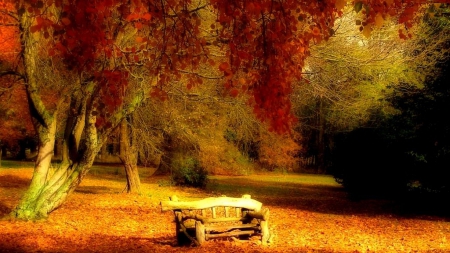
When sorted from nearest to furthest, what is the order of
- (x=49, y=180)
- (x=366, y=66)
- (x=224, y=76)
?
(x=49, y=180)
(x=224, y=76)
(x=366, y=66)

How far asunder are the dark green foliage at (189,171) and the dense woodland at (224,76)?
4.02 ft

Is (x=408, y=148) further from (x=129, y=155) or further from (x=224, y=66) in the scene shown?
(x=129, y=155)

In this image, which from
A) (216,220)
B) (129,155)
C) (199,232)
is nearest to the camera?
(199,232)

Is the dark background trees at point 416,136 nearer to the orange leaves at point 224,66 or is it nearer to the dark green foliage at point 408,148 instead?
the dark green foliage at point 408,148

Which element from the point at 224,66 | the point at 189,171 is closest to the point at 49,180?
the point at 224,66

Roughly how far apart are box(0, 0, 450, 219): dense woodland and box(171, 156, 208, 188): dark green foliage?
4.02ft

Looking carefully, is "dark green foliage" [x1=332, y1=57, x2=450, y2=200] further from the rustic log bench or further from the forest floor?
the rustic log bench

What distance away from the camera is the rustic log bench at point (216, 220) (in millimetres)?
9797

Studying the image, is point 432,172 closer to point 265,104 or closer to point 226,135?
point 265,104

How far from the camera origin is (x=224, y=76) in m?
13.7

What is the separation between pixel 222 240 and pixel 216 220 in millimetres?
560

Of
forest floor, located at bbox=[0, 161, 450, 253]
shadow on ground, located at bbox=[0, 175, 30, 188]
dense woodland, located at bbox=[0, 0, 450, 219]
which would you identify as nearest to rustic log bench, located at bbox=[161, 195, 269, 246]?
forest floor, located at bbox=[0, 161, 450, 253]

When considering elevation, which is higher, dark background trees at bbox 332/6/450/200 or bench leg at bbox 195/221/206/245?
dark background trees at bbox 332/6/450/200

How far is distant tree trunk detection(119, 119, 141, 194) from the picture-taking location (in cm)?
1983
